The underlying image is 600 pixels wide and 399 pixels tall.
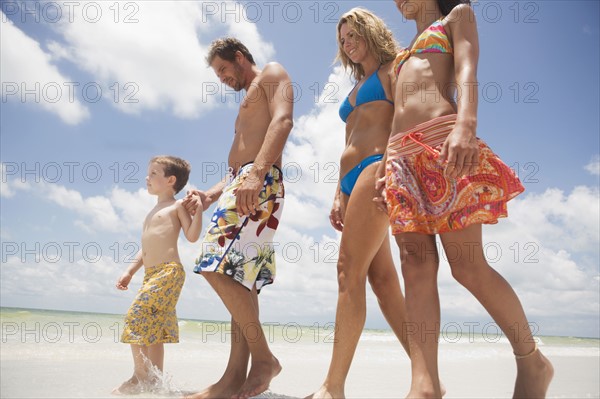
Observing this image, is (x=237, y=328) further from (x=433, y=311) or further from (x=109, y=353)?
(x=109, y=353)

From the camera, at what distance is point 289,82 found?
2.93 meters

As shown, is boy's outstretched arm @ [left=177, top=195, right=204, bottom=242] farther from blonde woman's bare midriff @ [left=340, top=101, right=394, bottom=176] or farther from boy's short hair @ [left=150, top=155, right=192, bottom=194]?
blonde woman's bare midriff @ [left=340, top=101, right=394, bottom=176]

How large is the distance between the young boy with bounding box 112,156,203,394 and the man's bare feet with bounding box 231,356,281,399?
0.98m

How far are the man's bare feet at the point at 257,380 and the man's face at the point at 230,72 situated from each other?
1.74 meters

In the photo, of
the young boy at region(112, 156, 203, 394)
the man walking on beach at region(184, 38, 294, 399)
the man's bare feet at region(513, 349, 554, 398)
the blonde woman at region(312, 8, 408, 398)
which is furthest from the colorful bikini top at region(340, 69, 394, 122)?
the young boy at region(112, 156, 203, 394)

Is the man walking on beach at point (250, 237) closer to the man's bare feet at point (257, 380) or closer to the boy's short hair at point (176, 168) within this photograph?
the man's bare feet at point (257, 380)

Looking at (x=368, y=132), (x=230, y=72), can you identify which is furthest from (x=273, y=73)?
(x=368, y=132)

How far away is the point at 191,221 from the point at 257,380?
1.49 m

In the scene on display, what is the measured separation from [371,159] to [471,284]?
0.76 m

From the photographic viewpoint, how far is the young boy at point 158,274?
3252 millimetres

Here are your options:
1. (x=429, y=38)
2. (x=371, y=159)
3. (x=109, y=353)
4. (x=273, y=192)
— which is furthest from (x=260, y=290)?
(x=109, y=353)

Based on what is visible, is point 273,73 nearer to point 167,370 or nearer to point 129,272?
point 129,272

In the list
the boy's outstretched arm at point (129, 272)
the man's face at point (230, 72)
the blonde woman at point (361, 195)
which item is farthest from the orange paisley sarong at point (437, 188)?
the boy's outstretched arm at point (129, 272)

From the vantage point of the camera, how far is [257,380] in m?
2.49
